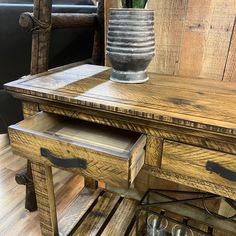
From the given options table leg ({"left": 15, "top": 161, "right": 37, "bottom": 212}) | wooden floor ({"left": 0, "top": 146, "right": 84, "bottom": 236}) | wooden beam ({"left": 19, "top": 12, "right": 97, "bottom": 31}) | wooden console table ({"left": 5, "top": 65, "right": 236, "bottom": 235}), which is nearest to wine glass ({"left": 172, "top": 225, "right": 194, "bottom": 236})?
wooden console table ({"left": 5, "top": 65, "right": 236, "bottom": 235})

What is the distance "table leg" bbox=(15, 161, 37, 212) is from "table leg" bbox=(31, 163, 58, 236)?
0.27 meters

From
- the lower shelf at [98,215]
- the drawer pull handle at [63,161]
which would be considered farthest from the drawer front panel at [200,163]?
the lower shelf at [98,215]

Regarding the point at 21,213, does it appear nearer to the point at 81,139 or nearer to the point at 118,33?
the point at 81,139

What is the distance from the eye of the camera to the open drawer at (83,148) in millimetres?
613

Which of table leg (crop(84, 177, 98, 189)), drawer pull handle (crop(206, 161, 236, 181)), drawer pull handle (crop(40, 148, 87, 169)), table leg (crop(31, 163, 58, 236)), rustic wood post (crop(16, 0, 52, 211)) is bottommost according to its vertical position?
table leg (crop(84, 177, 98, 189))

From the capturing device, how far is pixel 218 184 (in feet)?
2.09

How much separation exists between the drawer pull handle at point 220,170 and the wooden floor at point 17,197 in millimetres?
864

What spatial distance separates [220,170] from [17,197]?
43.0 inches

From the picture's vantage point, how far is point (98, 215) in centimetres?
117

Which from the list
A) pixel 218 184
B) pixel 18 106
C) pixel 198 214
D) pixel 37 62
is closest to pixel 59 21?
pixel 37 62

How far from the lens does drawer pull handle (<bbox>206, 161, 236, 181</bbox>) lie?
1.99ft

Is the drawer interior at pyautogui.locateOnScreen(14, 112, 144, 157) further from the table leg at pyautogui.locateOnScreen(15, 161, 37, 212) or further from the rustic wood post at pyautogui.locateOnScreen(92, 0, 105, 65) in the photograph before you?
the rustic wood post at pyautogui.locateOnScreen(92, 0, 105, 65)

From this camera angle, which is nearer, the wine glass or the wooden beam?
the wooden beam

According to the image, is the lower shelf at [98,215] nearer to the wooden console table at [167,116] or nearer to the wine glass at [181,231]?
the wine glass at [181,231]
